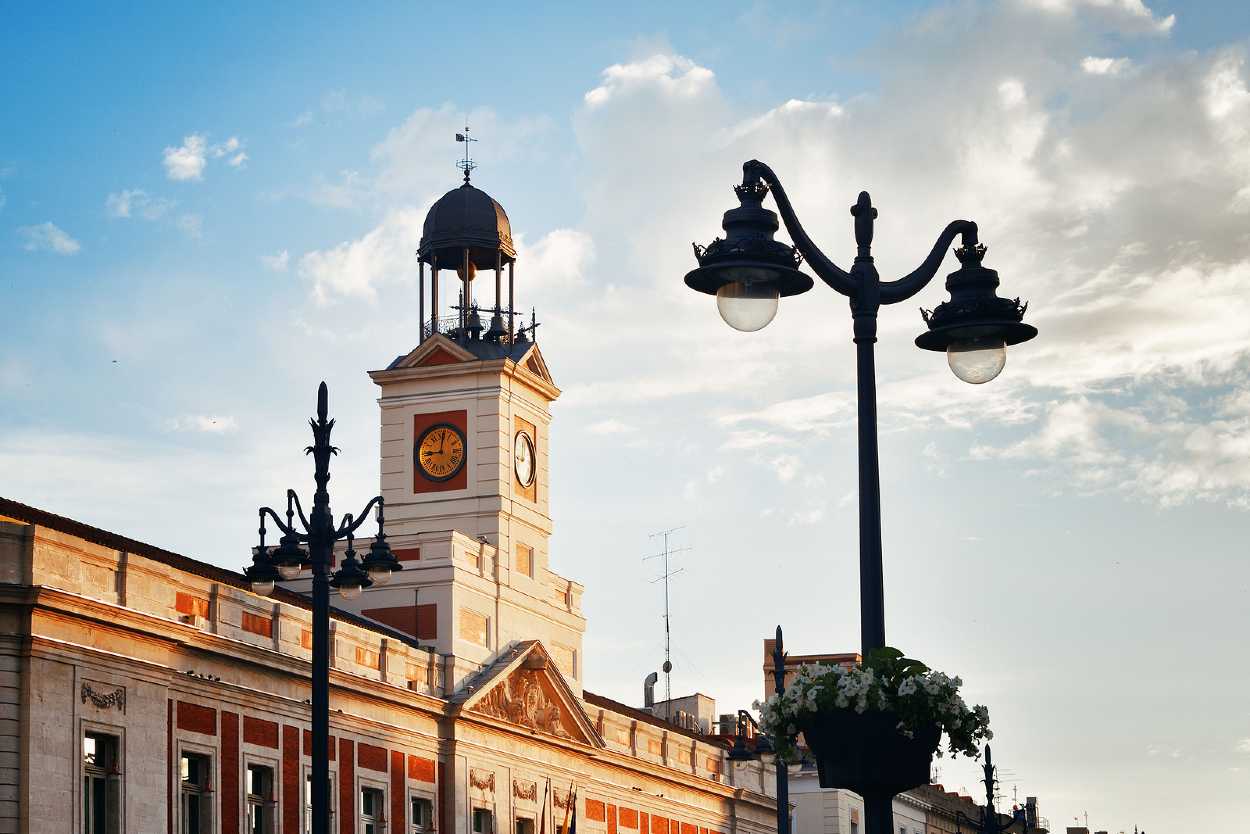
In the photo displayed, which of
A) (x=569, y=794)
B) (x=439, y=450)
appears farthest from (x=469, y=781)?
(x=439, y=450)

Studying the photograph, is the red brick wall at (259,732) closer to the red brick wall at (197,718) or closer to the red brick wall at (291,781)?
the red brick wall at (291,781)

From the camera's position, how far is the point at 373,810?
4597 centimetres

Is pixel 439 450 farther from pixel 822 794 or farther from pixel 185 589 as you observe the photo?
pixel 822 794

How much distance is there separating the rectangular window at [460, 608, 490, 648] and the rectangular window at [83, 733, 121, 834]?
15.9 m

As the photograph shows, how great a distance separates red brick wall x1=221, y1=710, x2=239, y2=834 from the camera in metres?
39.6

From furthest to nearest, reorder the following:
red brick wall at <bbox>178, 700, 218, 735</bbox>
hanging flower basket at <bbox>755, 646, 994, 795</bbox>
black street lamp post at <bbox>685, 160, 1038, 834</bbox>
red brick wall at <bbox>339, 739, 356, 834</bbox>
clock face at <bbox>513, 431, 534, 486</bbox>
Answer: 1. clock face at <bbox>513, 431, 534, 486</bbox>
2. red brick wall at <bbox>339, 739, 356, 834</bbox>
3. red brick wall at <bbox>178, 700, 218, 735</bbox>
4. black street lamp post at <bbox>685, 160, 1038, 834</bbox>
5. hanging flower basket at <bbox>755, 646, 994, 795</bbox>

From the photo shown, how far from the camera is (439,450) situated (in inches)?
2186

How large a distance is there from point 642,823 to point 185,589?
2484 centimetres

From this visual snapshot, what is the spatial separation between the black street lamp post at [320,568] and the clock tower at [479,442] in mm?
25520

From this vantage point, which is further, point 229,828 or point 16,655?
point 229,828

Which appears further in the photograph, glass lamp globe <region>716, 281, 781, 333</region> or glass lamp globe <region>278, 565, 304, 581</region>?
glass lamp globe <region>278, 565, 304, 581</region>

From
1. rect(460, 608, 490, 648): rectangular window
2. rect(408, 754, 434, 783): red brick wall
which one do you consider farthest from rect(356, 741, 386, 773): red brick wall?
rect(460, 608, 490, 648): rectangular window

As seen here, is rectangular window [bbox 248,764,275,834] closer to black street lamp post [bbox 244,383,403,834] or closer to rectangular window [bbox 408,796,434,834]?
rectangular window [bbox 408,796,434,834]

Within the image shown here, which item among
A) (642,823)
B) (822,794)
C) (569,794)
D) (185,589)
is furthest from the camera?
(822,794)
